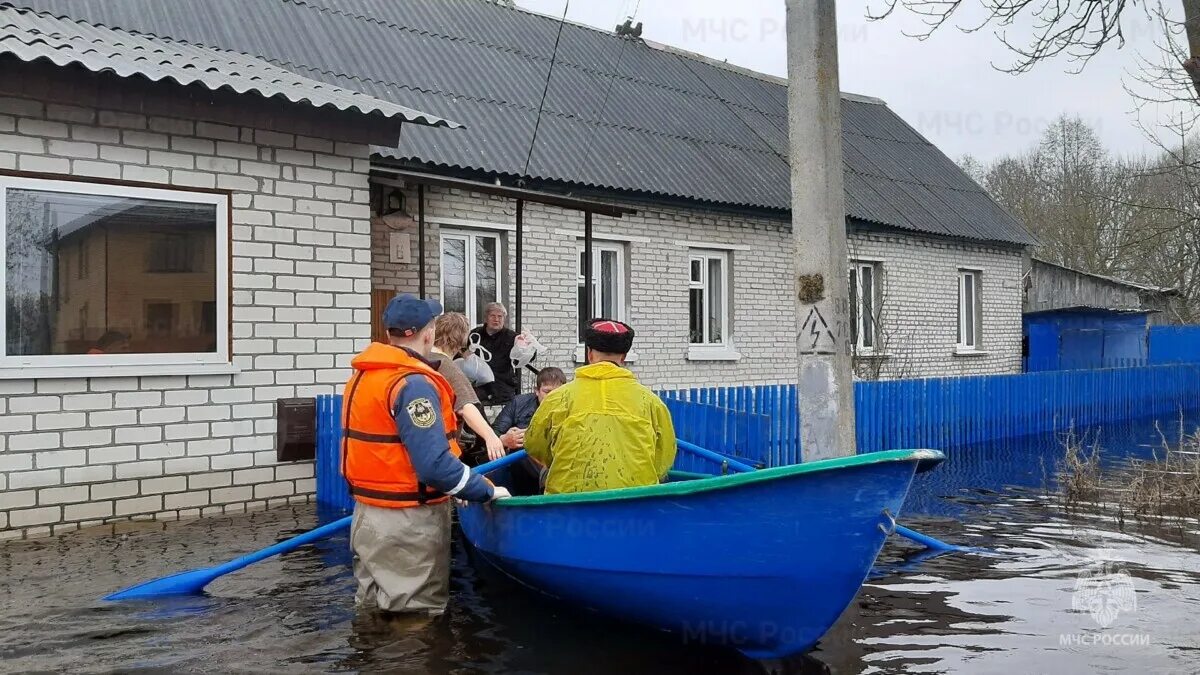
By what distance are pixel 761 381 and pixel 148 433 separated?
29.8 feet

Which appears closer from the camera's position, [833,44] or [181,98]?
[833,44]

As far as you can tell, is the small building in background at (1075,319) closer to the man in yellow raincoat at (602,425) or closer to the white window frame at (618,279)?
the white window frame at (618,279)

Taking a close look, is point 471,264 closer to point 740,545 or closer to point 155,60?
point 155,60

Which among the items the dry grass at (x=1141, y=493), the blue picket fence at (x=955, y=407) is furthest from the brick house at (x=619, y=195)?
the dry grass at (x=1141, y=493)

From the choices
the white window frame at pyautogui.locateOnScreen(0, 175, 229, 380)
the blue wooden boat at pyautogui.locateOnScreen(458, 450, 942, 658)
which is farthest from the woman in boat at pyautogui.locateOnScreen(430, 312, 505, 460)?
the white window frame at pyautogui.locateOnScreen(0, 175, 229, 380)

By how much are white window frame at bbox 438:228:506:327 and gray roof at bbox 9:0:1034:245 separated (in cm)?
82

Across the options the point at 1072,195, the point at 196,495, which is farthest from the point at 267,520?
the point at 1072,195

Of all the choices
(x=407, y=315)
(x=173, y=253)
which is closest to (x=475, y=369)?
(x=173, y=253)

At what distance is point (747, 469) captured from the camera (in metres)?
6.22

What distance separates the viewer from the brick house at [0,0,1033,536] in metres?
7.19

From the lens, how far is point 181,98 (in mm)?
7453

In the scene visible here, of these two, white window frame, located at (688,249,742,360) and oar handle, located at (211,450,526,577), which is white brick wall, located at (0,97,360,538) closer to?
oar handle, located at (211,450,526,577)

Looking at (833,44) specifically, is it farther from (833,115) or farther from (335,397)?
(335,397)

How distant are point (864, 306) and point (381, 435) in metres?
13.2
